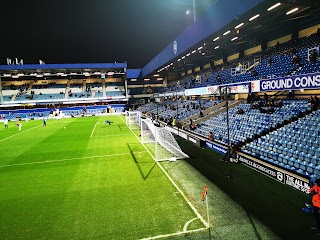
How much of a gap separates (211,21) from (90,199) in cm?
2046

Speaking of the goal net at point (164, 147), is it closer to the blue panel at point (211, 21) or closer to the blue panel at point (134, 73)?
the blue panel at point (211, 21)

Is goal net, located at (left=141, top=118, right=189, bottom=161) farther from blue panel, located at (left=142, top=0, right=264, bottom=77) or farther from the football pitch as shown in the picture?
blue panel, located at (left=142, top=0, right=264, bottom=77)

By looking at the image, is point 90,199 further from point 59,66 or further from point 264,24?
point 59,66

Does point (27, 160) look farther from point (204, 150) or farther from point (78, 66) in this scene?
point (78, 66)

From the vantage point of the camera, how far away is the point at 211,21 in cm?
2288

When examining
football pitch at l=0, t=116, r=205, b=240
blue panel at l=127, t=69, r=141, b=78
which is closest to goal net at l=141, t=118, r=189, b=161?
football pitch at l=0, t=116, r=205, b=240

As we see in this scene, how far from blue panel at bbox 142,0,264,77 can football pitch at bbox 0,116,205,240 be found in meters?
13.7

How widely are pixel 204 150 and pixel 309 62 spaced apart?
10476 millimetres

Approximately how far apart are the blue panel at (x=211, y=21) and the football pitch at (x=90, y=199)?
44.8ft

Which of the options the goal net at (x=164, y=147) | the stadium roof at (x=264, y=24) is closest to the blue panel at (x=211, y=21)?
the stadium roof at (x=264, y=24)

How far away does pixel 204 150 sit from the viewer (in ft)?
58.1

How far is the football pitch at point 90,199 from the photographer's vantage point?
7.34m

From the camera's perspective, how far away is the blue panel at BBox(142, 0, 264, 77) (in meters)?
18.0

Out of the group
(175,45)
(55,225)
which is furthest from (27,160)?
(175,45)
